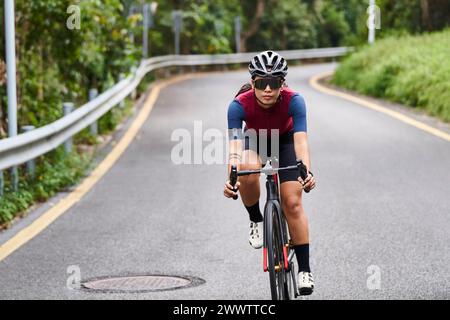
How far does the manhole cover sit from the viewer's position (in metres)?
7.81

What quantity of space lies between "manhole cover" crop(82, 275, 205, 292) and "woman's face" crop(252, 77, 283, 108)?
177 cm

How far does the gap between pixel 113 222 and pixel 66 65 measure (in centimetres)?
911

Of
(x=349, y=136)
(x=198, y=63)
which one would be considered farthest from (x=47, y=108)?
(x=198, y=63)

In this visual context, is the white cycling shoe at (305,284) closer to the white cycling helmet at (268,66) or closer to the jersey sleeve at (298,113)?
the jersey sleeve at (298,113)

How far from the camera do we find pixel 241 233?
10.0 meters

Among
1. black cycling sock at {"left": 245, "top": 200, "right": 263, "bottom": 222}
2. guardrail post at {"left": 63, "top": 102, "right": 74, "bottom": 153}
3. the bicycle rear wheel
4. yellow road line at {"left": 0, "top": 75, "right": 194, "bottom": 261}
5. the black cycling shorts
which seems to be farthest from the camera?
guardrail post at {"left": 63, "top": 102, "right": 74, "bottom": 153}

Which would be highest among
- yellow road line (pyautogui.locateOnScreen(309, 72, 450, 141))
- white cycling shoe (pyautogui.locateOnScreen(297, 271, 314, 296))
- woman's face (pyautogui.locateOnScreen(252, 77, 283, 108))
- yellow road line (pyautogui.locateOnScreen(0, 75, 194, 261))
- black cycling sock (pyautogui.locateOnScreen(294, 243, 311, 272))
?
woman's face (pyautogui.locateOnScreen(252, 77, 283, 108))

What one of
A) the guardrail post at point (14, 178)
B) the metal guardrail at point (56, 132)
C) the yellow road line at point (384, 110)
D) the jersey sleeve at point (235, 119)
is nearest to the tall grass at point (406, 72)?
the yellow road line at point (384, 110)

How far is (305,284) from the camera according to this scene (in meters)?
6.77

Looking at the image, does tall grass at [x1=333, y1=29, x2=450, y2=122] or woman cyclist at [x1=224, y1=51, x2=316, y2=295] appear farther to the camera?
tall grass at [x1=333, y1=29, x2=450, y2=122]

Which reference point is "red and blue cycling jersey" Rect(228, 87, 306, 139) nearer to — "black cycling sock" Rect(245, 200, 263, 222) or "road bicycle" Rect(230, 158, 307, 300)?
"road bicycle" Rect(230, 158, 307, 300)

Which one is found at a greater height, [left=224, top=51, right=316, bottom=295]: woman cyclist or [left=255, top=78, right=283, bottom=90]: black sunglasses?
[left=255, top=78, right=283, bottom=90]: black sunglasses

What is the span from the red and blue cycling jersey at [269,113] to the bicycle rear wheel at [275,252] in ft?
1.88

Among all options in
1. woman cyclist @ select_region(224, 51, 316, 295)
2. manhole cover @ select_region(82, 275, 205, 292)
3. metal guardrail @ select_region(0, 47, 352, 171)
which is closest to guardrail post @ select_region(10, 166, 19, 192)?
metal guardrail @ select_region(0, 47, 352, 171)
